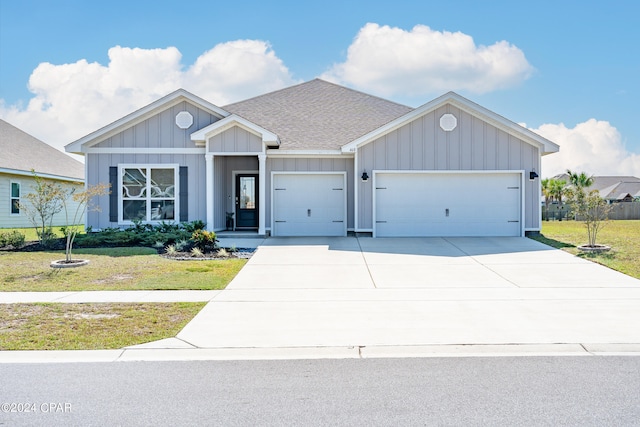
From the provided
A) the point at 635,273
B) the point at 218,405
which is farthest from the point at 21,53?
the point at 635,273

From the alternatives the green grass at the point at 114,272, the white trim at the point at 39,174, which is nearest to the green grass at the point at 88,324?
the green grass at the point at 114,272

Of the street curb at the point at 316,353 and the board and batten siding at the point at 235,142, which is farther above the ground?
the board and batten siding at the point at 235,142

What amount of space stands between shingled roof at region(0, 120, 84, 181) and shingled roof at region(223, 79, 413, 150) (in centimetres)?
1020

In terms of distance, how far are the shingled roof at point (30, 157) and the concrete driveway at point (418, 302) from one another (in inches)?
626

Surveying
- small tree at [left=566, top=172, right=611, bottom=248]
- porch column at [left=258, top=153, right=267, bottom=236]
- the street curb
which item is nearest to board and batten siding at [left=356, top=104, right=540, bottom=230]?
small tree at [left=566, top=172, right=611, bottom=248]

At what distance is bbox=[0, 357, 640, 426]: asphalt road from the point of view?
148 inches

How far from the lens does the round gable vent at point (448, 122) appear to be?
16.0 metres

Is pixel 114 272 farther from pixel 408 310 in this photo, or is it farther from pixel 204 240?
pixel 408 310

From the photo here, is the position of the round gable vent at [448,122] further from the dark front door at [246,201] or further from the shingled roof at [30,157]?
the shingled roof at [30,157]

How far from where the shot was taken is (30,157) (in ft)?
80.2

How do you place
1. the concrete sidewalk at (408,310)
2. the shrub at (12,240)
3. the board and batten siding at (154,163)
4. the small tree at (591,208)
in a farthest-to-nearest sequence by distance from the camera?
the board and batten siding at (154,163), the shrub at (12,240), the small tree at (591,208), the concrete sidewalk at (408,310)

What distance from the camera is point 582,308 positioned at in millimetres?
7230

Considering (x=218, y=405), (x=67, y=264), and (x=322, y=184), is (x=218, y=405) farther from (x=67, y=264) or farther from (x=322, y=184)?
(x=322, y=184)

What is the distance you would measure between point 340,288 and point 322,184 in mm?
8600
